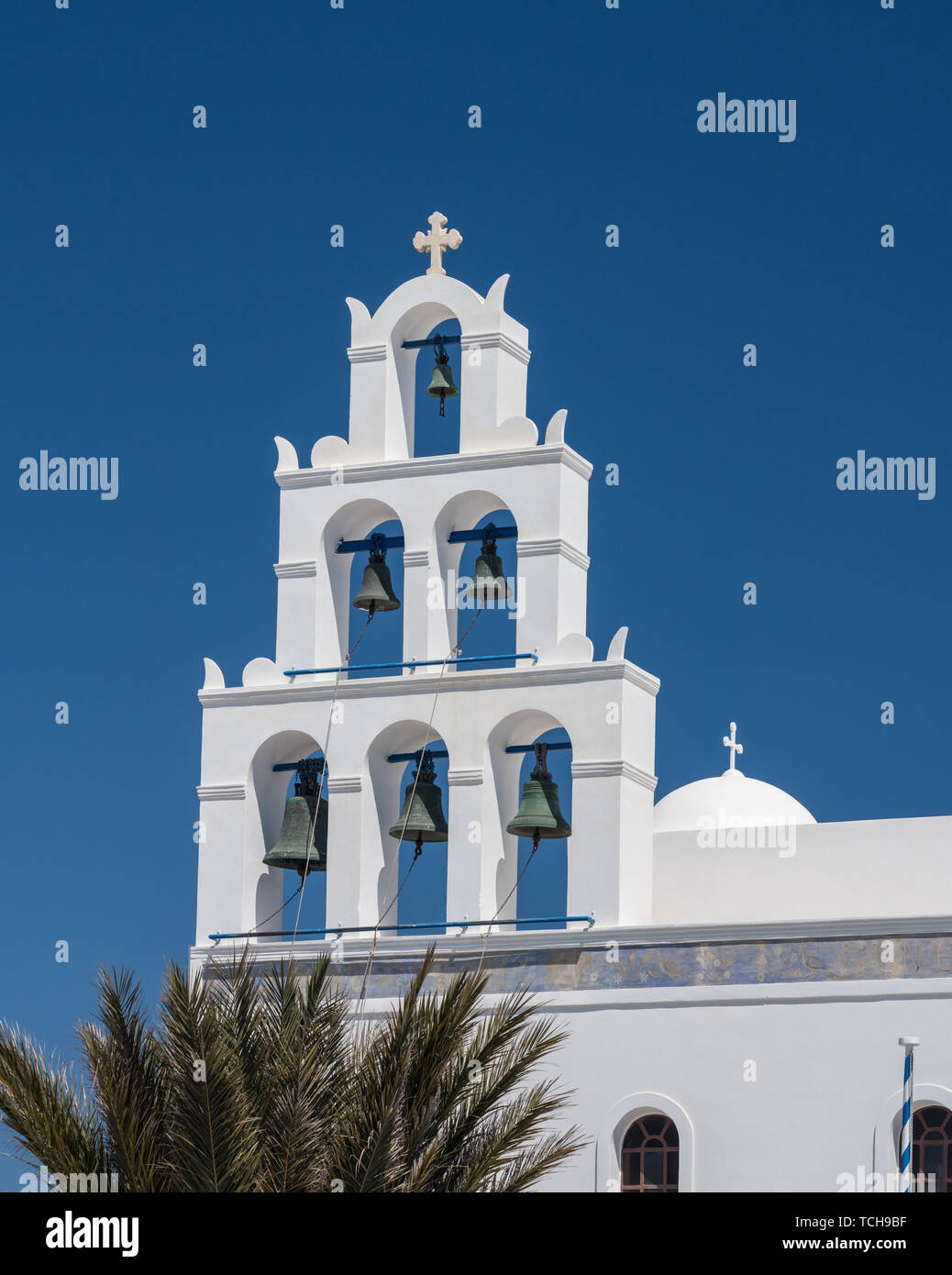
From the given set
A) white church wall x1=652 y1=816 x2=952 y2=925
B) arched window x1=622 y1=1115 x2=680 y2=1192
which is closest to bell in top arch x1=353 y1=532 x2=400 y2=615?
white church wall x1=652 y1=816 x2=952 y2=925

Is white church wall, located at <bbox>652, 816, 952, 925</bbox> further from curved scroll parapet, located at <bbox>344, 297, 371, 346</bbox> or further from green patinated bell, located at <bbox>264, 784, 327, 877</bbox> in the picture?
curved scroll parapet, located at <bbox>344, 297, 371, 346</bbox>

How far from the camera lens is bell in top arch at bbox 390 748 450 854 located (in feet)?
61.7

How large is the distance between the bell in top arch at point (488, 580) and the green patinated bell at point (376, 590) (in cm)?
75

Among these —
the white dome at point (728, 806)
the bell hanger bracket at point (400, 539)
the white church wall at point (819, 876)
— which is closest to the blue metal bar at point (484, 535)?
the bell hanger bracket at point (400, 539)

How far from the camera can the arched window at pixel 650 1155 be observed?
677 inches

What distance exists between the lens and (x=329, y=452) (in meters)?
19.9

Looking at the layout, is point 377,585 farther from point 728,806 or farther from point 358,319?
point 728,806

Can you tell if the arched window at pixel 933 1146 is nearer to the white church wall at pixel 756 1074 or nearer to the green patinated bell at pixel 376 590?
the white church wall at pixel 756 1074

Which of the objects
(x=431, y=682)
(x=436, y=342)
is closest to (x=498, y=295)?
(x=436, y=342)

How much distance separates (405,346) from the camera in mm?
20031

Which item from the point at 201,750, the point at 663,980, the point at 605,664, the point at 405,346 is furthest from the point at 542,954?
the point at 405,346

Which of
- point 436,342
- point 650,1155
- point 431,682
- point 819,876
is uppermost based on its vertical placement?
point 436,342

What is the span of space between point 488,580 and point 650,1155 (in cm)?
480
